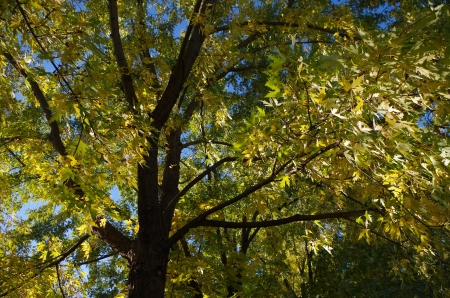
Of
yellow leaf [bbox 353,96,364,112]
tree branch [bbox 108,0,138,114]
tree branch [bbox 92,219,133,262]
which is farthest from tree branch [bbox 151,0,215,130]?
yellow leaf [bbox 353,96,364,112]

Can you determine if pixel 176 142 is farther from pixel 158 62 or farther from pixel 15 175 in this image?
pixel 15 175

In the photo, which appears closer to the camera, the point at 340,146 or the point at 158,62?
the point at 340,146

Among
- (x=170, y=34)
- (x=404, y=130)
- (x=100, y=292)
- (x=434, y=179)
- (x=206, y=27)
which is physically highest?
(x=170, y=34)

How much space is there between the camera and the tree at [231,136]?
81.4 inches

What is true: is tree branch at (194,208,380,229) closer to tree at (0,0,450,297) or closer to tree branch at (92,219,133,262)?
tree at (0,0,450,297)

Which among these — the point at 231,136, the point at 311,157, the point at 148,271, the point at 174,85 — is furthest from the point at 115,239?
the point at 231,136

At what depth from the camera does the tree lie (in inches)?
81.4

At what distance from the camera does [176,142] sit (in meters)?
5.42

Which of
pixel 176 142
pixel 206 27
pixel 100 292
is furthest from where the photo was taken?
pixel 100 292

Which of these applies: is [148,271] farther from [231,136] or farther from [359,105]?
[231,136]

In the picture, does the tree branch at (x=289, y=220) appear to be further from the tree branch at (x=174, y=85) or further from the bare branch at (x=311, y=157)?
the tree branch at (x=174, y=85)

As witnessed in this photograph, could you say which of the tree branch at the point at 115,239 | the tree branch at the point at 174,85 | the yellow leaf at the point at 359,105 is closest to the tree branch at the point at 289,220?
the tree branch at the point at 115,239

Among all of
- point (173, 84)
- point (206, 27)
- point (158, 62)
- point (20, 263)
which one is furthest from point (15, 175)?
point (206, 27)

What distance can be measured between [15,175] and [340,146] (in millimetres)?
5638
